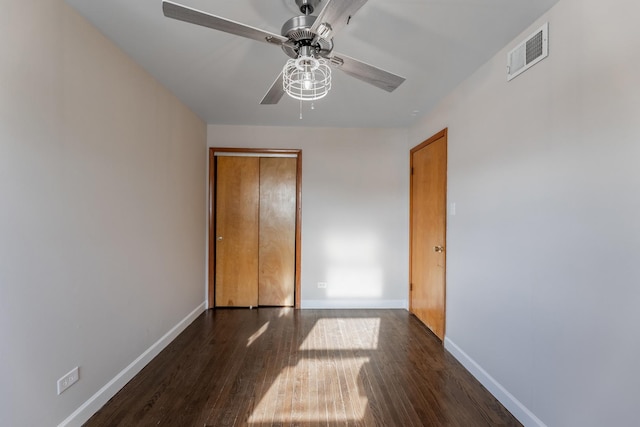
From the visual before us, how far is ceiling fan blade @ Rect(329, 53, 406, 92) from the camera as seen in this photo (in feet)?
4.99

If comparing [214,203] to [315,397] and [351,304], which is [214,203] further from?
[315,397]

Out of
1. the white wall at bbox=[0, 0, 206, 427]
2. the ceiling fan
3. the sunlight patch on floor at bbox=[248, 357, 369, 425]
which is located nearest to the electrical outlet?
the white wall at bbox=[0, 0, 206, 427]

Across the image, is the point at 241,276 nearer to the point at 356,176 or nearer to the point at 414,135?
the point at 356,176

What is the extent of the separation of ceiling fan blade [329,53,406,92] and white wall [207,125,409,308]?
2.24 metres

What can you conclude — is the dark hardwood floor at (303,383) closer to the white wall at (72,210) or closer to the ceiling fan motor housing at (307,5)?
the white wall at (72,210)

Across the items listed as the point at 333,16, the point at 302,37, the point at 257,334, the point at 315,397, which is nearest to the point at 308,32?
the point at 302,37

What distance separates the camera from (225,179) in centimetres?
394

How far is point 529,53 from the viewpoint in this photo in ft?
6.01

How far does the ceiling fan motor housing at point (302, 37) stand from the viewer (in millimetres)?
1338

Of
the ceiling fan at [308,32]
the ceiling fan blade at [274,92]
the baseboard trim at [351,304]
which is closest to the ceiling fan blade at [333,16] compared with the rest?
the ceiling fan at [308,32]

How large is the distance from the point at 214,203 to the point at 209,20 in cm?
295

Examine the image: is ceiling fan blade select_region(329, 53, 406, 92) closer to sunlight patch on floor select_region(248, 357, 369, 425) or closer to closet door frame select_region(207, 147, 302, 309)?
sunlight patch on floor select_region(248, 357, 369, 425)

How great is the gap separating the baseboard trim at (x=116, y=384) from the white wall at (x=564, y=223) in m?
2.60

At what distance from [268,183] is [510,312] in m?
2.95
